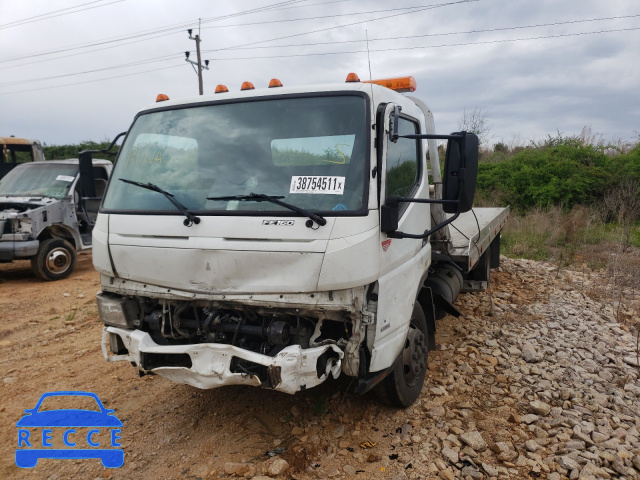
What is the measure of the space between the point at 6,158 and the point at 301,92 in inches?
497

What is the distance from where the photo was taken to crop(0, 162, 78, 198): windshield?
8469 millimetres

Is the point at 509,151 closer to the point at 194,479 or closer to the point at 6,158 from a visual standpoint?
the point at 6,158

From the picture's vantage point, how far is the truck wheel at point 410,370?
11.0ft

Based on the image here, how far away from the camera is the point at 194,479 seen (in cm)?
291

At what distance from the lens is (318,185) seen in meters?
2.87

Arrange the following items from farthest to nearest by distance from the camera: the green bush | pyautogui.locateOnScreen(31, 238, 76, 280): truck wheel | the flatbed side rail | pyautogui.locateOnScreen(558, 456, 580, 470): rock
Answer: the green bush → pyautogui.locateOnScreen(31, 238, 76, 280): truck wheel → the flatbed side rail → pyautogui.locateOnScreen(558, 456, 580, 470): rock

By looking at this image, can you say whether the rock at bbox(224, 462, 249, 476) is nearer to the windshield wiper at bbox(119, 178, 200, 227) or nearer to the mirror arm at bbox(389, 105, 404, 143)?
the windshield wiper at bbox(119, 178, 200, 227)

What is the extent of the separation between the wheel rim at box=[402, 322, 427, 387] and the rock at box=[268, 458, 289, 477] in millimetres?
1083

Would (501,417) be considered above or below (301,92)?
below

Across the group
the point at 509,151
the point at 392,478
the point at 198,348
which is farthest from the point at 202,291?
the point at 509,151

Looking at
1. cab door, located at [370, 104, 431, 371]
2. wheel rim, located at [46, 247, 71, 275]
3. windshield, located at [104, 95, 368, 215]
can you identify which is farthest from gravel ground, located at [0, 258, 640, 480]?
wheel rim, located at [46, 247, 71, 275]

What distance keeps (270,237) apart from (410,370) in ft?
5.24

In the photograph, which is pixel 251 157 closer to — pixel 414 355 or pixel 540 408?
pixel 414 355

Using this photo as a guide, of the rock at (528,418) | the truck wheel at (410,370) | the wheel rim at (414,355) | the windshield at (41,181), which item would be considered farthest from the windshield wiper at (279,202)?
the windshield at (41,181)
